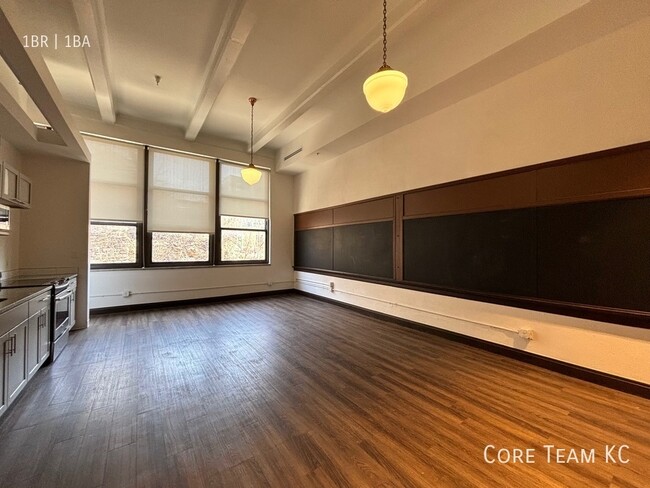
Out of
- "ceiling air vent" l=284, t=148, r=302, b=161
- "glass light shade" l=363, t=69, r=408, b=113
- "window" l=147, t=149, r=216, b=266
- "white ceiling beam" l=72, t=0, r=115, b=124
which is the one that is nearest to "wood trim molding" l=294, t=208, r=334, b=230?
"ceiling air vent" l=284, t=148, r=302, b=161

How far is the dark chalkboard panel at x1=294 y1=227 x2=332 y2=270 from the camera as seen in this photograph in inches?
256

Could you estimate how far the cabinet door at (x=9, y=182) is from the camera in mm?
2910

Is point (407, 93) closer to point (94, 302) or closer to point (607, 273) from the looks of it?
point (607, 273)

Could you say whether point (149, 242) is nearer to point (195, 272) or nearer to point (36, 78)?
point (195, 272)

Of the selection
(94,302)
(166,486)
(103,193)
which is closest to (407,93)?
(166,486)

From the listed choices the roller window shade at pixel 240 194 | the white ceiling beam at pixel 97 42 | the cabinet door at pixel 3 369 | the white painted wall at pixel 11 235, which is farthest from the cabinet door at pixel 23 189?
the roller window shade at pixel 240 194

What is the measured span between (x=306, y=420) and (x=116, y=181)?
5.92 meters

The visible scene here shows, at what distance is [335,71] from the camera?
3754mm

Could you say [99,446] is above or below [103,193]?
below

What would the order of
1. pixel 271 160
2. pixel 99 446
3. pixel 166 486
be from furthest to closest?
pixel 271 160, pixel 99 446, pixel 166 486

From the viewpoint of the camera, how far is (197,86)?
4.46 meters

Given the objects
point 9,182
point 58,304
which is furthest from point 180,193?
point 58,304

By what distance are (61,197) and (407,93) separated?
550cm

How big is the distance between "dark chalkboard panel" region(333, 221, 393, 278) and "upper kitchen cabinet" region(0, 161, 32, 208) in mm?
4931
